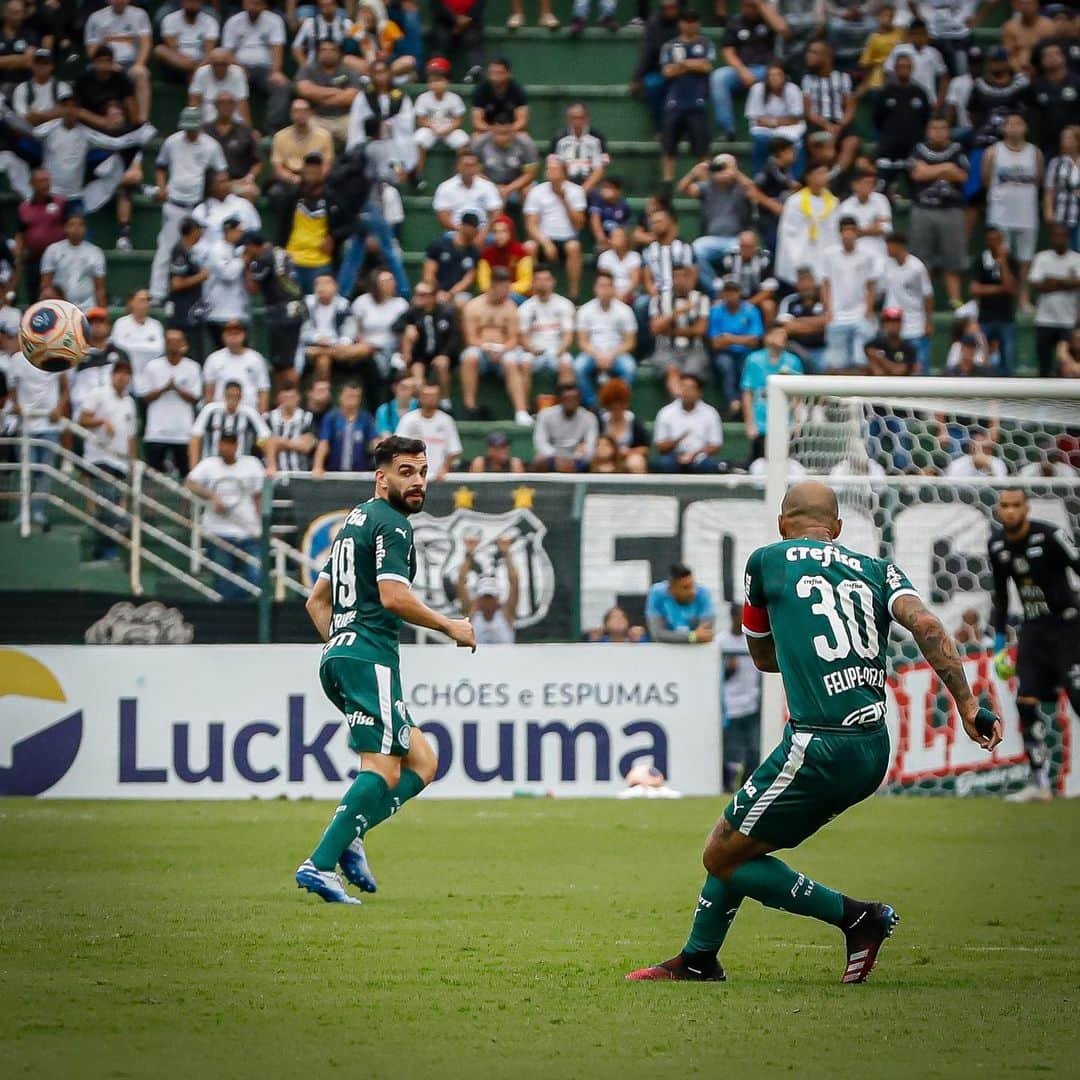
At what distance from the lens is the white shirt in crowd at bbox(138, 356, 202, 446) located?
19641 mm

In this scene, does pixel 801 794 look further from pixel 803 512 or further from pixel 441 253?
pixel 441 253

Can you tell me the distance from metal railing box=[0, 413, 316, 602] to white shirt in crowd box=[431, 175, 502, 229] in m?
6.62

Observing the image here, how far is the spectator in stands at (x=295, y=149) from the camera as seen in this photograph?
22.0m

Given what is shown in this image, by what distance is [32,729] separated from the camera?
16016 millimetres

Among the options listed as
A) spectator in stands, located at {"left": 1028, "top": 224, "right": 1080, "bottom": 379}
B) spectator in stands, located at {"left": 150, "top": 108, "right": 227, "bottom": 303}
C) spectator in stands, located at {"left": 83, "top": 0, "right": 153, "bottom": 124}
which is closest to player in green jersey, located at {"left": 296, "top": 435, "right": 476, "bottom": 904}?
spectator in stands, located at {"left": 150, "top": 108, "right": 227, "bottom": 303}

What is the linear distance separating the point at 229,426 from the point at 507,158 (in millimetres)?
5784

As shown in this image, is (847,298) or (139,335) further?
(847,298)

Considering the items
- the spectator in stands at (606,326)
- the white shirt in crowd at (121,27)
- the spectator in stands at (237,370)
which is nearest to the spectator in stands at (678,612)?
the spectator in stands at (606,326)

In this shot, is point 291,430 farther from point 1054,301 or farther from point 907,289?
point 1054,301

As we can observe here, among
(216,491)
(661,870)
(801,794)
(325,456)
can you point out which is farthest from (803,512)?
(325,456)

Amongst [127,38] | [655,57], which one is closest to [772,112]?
[655,57]

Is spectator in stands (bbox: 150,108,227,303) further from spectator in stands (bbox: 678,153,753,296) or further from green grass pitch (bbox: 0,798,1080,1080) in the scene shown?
green grass pitch (bbox: 0,798,1080,1080)

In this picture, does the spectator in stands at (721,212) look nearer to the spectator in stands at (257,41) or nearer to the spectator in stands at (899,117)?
the spectator in stands at (899,117)

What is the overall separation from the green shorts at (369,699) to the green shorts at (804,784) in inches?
113
